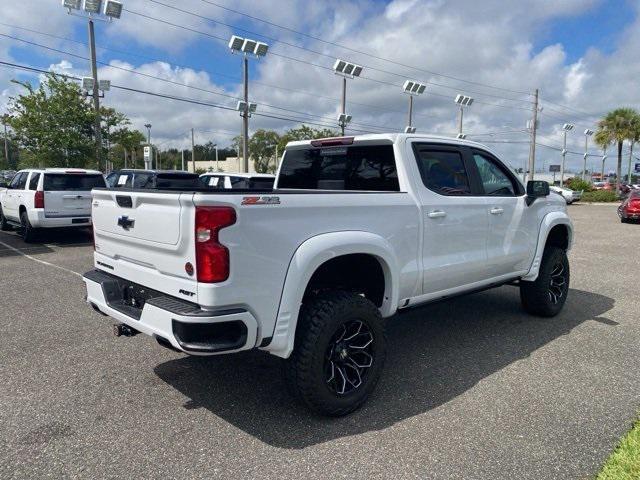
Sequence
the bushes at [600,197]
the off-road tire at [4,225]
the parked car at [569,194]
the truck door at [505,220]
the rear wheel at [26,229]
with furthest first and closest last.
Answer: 1. the bushes at [600,197]
2. the parked car at [569,194]
3. the off-road tire at [4,225]
4. the rear wheel at [26,229]
5. the truck door at [505,220]

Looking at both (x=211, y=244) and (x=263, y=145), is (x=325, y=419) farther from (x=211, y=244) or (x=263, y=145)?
(x=263, y=145)

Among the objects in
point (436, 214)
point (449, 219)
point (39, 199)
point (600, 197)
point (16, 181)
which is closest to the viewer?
point (436, 214)

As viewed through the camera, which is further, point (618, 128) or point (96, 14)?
point (618, 128)

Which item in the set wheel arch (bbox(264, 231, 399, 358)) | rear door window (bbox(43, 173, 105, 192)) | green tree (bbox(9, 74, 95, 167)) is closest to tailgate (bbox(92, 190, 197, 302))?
wheel arch (bbox(264, 231, 399, 358))

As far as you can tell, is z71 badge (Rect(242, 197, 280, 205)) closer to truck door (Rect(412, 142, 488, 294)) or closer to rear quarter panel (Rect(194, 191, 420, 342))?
rear quarter panel (Rect(194, 191, 420, 342))

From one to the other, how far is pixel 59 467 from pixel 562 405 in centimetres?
330

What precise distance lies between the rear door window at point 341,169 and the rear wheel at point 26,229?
342 inches

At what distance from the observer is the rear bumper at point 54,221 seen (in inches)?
426

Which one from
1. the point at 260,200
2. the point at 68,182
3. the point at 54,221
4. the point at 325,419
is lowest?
the point at 325,419

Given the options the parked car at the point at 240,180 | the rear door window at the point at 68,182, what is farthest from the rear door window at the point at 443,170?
the rear door window at the point at 68,182

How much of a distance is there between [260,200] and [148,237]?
32.5 inches

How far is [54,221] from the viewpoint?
10.9 m

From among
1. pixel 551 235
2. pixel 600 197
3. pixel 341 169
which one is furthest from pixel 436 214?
pixel 600 197

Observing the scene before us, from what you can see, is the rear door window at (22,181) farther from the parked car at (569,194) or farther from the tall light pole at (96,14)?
the parked car at (569,194)
